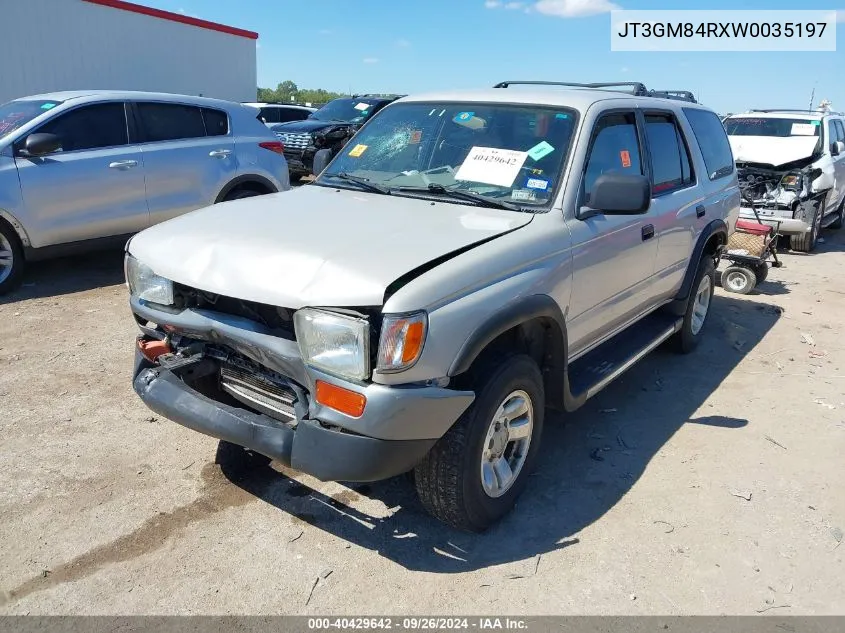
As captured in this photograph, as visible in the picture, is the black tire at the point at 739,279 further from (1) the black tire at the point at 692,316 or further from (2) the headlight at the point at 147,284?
(2) the headlight at the point at 147,284

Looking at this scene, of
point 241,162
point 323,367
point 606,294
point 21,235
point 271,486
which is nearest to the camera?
point 323,367

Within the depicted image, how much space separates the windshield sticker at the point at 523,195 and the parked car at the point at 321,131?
932 centimetres

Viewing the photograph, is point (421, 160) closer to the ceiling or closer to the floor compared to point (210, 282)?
closer to the ceiling

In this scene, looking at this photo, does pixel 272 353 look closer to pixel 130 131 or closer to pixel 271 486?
pixel 271 486

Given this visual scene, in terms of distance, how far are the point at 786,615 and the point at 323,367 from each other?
217cm

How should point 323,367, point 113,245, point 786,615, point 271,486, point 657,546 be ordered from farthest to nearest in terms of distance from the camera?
1. point 113,245
2. point 271,486
3. point 657,546
4. point 786,615
5. point 323,367

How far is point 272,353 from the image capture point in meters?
2.69

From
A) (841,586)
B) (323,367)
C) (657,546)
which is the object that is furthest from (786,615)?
(323,367)

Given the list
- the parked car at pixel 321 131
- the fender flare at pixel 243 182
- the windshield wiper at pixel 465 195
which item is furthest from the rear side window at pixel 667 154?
the parked car at pixel 321 131

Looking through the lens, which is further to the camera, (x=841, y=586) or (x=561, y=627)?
(x=841, y=586)

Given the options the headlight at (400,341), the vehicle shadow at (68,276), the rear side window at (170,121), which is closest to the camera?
the headlight at (400,341)

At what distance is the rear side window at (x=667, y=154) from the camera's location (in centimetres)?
442

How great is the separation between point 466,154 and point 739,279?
5.39 metres

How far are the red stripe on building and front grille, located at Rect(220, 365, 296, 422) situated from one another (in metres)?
17.5
